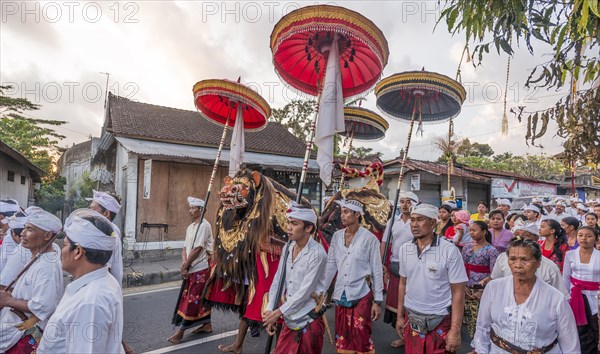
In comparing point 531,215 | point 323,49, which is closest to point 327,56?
point 323,49

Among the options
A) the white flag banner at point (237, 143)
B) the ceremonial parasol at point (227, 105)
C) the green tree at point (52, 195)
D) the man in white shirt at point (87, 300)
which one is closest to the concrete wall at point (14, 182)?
the green tree at point (52, 195)

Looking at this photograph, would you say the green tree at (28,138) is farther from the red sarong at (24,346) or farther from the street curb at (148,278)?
the red sarong at (24,346)

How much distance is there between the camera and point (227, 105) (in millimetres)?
5855

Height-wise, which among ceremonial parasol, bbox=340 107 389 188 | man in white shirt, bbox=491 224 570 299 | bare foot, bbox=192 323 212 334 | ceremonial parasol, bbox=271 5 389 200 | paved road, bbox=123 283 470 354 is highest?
ceremonial parasol, bbox=271 5 389 200

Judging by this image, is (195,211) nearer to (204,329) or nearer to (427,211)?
(204,329)

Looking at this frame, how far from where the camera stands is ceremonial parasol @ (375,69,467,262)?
15.5 ft

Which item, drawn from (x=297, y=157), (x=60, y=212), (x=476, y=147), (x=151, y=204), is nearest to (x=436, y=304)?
(x=151, y=204)

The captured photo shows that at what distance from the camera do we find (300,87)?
4.91 m

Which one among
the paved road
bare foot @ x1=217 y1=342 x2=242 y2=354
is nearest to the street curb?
the paved road

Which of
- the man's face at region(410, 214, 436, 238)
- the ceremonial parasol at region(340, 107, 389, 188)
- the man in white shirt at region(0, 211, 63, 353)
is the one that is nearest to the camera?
the man in white shirt at region(0, 211, 63, 353)

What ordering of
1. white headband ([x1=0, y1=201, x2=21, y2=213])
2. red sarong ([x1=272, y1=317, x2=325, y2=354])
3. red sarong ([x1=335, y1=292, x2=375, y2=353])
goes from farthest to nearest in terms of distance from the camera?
white headband ([x1=0, y1=201, x2=21, y2=213])
red sarong ([x1=335, y1=292, x2=375, y2=353])
red sarong ([x1=272, y1=317, x2=325, y2=354])

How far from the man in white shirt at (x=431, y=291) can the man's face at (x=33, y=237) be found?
291 centimetres

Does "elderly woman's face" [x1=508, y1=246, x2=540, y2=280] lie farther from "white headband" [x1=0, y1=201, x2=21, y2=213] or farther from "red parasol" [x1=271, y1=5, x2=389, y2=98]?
"white headband" [x1=0, y1=201, x2=21, y2=213]

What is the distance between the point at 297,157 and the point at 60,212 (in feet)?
34.0
